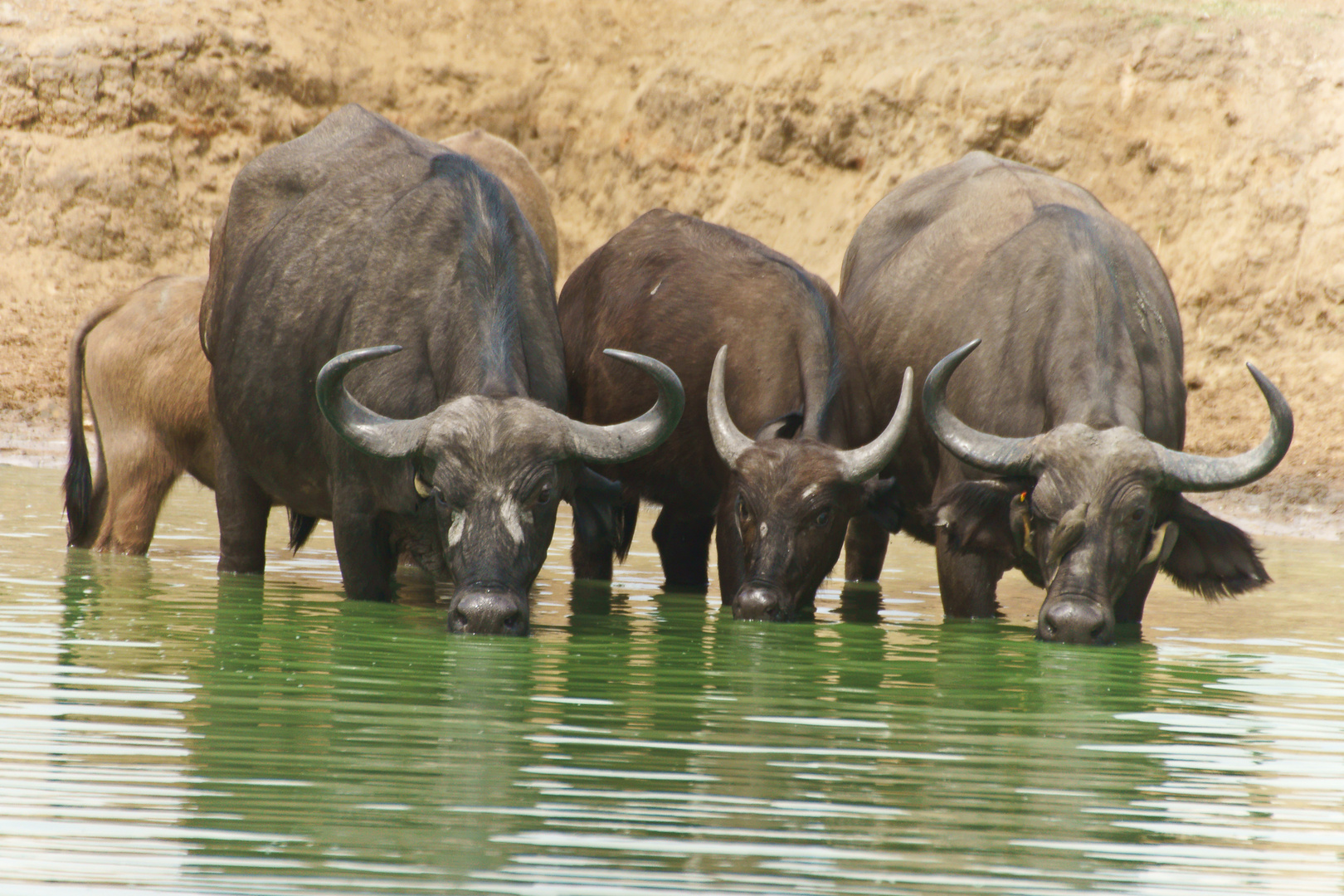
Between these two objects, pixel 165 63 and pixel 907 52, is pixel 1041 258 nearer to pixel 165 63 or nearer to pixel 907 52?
pixel 907 52

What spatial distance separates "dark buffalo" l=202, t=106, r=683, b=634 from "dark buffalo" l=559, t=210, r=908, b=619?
728 mm

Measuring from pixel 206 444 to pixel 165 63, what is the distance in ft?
52.9

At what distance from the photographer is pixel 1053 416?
330 inches

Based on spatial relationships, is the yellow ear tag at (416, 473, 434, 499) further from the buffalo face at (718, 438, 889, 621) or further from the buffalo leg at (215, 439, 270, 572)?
the buffalo leg at (215, 439, 270, 572)

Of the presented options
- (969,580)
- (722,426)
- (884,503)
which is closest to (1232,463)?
(969,580)

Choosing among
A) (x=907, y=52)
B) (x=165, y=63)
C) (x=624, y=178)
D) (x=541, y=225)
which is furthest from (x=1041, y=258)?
(x=165, y=63)

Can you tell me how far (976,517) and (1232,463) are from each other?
1182 millimetres

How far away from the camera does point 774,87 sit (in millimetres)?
24203

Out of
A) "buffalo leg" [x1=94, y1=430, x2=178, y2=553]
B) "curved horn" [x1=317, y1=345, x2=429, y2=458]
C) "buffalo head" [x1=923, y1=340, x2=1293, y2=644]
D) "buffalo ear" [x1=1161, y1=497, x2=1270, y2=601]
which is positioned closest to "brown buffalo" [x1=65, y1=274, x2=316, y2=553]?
"buffalo leg" [x1=94, y1=430, x2=178, y2=553]

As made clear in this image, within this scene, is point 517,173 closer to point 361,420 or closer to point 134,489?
point 134,489

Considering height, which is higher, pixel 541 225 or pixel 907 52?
pixel 907 52

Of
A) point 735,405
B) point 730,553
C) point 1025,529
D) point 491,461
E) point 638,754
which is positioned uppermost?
point 735,405

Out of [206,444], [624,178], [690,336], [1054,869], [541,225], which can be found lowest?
[1054,869]

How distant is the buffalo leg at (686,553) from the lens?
10.2 m
